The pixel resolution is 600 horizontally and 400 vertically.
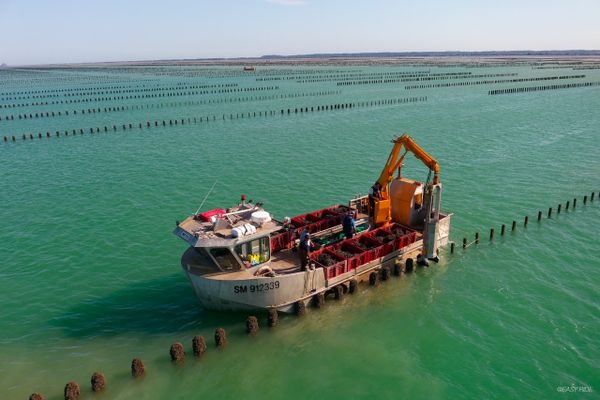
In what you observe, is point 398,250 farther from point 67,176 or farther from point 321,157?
point 67,176

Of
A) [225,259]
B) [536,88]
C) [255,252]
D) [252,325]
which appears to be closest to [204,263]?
[225,259]

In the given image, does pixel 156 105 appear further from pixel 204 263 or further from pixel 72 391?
pixel 72 391

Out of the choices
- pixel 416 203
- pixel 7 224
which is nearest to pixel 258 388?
pixel 416 203

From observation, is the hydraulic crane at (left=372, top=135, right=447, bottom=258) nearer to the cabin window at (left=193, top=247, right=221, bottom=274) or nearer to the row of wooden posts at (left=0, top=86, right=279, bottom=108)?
the cabin window at (left=193, top=247, right=221, bottom=274)

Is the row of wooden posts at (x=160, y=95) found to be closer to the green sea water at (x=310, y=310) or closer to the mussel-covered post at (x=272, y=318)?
the green sea water at (x=310, y=310)

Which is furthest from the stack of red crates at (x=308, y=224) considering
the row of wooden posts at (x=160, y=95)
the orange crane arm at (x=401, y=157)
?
the row of wooden posts at (x=160, y=95)

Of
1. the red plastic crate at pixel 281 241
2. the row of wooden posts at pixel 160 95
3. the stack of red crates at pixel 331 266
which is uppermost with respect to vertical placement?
the row of wooden posts at pixel 160 95
